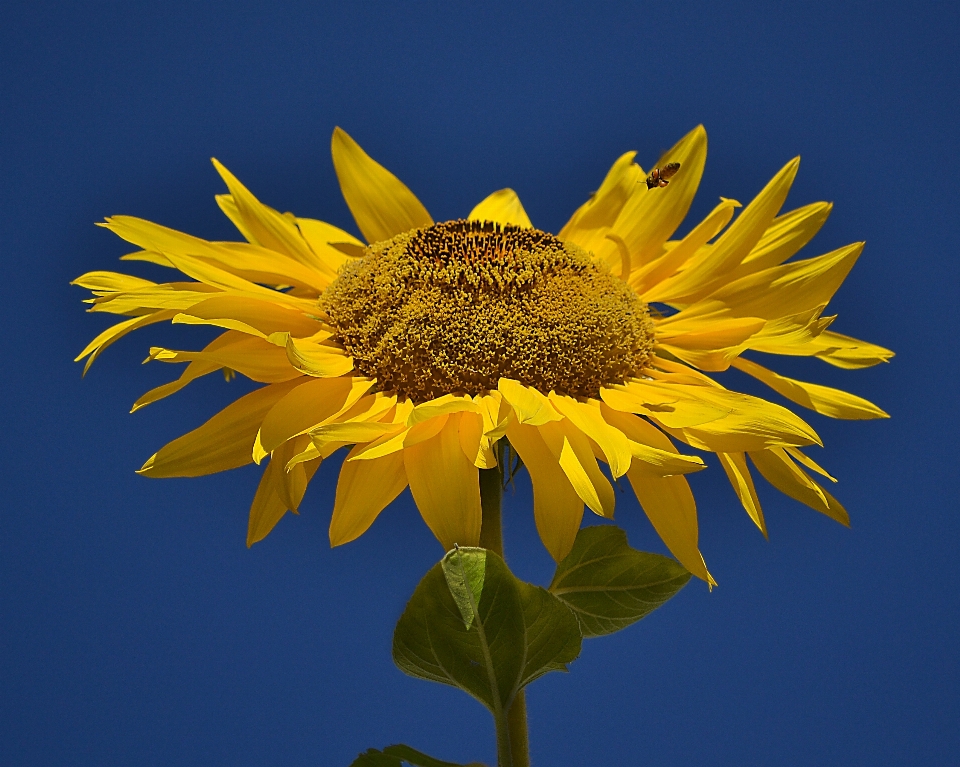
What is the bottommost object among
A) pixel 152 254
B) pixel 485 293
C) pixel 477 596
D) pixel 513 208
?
pixel 477 596

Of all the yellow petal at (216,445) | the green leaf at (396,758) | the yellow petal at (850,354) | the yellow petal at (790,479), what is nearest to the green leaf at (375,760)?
the green leaf at (396,758)

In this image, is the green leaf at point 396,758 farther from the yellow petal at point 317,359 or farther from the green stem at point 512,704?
the yellow petal at point 317,359

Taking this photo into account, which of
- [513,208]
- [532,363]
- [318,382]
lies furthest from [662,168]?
[318,382]

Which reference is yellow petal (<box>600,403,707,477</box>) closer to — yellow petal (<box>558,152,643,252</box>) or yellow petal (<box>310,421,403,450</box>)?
yellow petal (<box>310,421,403,450</box>)

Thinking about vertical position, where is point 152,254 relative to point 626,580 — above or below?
above

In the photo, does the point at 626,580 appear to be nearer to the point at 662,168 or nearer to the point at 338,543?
the point at 338,543

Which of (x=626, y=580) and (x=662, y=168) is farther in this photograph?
(x=662, y=168)
